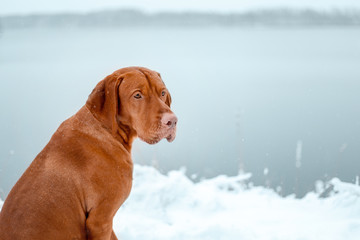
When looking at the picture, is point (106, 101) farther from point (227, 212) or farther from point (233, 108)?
point (233, 108)

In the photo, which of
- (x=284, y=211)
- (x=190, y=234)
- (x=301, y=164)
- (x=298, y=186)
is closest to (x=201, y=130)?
(x=301, y=164)

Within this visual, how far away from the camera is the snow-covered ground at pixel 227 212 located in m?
4.30

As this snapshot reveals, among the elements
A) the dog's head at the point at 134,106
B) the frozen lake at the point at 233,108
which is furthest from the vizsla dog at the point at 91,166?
the frozen lake at the point at 233,108

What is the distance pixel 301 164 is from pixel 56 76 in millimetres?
15418

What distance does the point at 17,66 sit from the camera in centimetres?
2269

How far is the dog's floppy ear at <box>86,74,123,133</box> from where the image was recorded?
2.70 m

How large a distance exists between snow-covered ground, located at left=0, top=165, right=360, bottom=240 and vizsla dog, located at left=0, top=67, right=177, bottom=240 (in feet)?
5.63

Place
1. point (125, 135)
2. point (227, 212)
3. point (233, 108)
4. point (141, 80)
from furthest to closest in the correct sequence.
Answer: point (233, 108) < point (227, 212) < point (125, 135) < point (141, 80)

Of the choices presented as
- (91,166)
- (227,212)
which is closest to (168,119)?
(91,166)

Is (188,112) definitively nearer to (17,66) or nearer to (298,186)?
(298,186)

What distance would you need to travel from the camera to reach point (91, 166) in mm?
2637

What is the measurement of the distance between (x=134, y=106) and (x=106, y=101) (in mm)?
189

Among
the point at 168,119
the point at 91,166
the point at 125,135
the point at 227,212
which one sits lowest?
the point at 227,212

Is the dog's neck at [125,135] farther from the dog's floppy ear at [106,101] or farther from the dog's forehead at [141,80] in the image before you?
the dog's forehead at [141,80]
